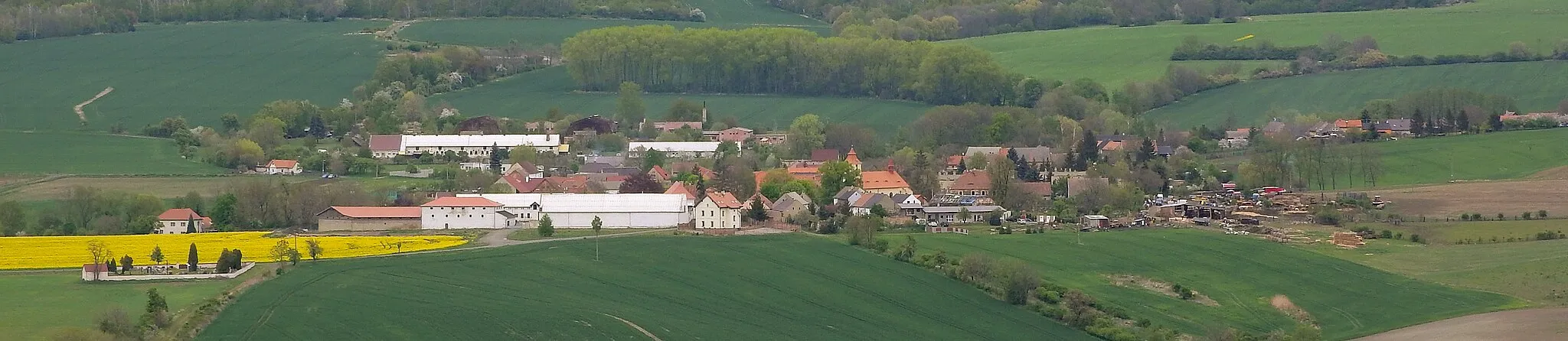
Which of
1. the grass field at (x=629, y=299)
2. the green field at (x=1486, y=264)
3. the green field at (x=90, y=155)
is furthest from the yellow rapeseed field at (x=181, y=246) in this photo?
the green field at (x=1486, y=264)

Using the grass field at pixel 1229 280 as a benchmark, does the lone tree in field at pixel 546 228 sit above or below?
above

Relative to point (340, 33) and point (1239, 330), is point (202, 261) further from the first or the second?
point (340, 33)

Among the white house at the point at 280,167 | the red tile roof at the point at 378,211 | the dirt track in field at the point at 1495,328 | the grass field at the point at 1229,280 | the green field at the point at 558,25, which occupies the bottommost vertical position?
the dirt track in field at the point at 1495,328

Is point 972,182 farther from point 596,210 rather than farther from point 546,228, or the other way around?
point 546,228

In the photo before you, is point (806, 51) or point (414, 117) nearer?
point (414, 117)

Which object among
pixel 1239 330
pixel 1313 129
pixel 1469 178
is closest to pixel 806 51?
pixel 1313 129

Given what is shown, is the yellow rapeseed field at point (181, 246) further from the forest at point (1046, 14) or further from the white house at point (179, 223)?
the forest at point (1046, 14)

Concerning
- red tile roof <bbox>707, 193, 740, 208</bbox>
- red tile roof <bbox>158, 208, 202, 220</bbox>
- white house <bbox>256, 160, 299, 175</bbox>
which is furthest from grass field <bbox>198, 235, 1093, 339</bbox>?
white house <bbox>256, 160, 299, 175</bbox>

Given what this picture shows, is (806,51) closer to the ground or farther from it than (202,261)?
farther from it
